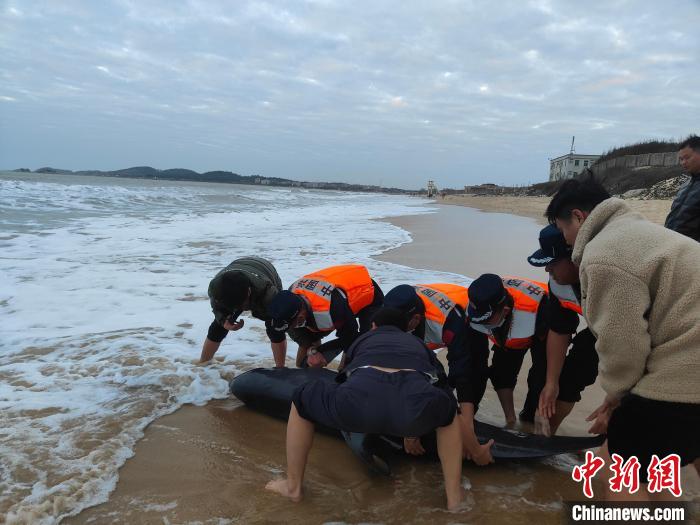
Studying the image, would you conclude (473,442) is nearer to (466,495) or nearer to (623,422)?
(466,495)

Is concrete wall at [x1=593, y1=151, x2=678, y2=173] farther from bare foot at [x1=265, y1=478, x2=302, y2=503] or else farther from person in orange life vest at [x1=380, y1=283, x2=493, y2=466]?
bare foot at [x1=265, y1=478, x2=302, y2=503]

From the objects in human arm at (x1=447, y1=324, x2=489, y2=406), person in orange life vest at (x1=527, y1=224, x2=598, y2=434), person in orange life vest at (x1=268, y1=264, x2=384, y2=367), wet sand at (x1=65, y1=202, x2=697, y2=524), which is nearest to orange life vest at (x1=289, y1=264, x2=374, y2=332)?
person in orange life vest at (x1=268, y1=264, x2=384, y2=367)

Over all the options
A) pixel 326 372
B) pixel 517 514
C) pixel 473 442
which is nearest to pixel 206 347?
pixel 326 372

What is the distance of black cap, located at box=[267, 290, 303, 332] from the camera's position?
3248 millimetres

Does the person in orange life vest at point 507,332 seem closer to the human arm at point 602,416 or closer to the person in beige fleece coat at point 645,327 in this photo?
the human arm at point 602,416

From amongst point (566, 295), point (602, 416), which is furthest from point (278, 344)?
point (602, 416)

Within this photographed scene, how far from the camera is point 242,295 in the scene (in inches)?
140

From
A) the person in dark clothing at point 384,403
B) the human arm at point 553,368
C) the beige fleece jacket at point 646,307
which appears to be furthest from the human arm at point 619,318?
the human arm at point 553,368

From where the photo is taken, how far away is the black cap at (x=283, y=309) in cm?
325

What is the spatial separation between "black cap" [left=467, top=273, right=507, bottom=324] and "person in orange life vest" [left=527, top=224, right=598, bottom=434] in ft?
0.78

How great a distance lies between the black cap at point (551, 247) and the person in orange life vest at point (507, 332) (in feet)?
1.01

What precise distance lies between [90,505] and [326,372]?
1.64 m

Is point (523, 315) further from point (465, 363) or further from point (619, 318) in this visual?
point (619, 318)

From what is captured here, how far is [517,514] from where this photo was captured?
2.38 metres
